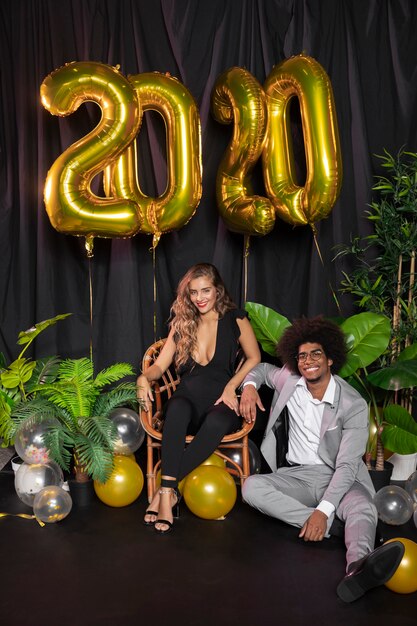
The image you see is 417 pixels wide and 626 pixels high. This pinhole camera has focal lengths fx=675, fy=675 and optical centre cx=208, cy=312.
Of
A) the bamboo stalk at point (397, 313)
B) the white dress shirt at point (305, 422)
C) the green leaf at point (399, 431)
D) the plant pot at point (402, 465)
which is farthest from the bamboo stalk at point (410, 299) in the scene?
the white dress shirt at point (305, 422)

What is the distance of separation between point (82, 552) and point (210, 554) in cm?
54

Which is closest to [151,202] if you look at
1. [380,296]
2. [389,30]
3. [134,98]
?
[134,98]

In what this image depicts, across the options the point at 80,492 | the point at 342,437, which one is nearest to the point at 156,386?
the point at 80,492

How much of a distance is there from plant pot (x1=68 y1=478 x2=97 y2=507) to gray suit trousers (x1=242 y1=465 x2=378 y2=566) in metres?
0.79

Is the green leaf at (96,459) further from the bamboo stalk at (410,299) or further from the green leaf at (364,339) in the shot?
the bamboo stalk at (410,299)

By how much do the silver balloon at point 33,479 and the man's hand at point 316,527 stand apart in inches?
46.6

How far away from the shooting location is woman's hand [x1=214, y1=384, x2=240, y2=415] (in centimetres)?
330

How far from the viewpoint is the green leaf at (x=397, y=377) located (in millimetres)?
3189

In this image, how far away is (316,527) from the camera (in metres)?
2.80

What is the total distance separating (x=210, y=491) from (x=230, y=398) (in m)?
0.50

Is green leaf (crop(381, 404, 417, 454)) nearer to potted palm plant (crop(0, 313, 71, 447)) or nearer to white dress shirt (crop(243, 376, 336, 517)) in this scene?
white dress shirt (crop(243, 376, 336, 517))

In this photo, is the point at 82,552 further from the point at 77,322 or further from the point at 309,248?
the point at 309,248

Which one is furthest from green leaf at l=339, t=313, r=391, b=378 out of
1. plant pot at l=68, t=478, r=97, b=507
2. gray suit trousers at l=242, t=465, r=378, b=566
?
plant pot at l=68, t=478, r=97, b=507

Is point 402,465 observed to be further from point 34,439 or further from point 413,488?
point 34,439
